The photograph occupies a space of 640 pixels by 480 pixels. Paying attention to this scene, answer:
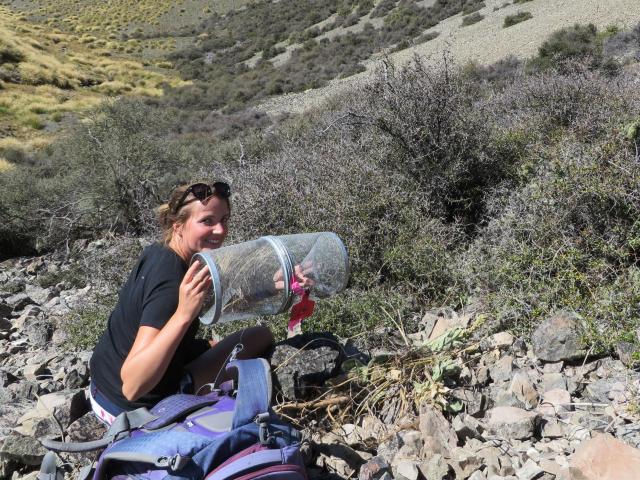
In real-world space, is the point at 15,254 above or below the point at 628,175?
below

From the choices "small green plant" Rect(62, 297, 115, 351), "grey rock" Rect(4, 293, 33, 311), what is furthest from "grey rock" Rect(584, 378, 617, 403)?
"grey rock" Rect(4, 293, 33, 311)

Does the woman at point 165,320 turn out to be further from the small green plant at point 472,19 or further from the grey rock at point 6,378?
the small green plant at point 472,19

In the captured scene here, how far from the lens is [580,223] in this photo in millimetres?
3318

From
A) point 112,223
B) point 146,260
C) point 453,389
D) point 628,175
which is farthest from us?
point 112,223

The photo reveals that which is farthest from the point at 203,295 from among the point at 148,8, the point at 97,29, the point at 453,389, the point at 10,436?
the point at 148,8

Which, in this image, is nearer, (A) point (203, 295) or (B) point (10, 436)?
(A) point (203, 295)

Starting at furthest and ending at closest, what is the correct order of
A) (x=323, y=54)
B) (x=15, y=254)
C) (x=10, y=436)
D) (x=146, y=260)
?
1. (x=323, y=54)
2. (x=15, y=254)
3. (x=10, y=436)
4. (x=146, y=260)

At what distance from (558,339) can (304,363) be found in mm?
1205

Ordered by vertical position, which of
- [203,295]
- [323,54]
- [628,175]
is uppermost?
[203,295]

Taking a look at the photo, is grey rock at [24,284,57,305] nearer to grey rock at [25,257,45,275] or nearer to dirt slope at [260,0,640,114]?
grey rock at [25,257,45,275]

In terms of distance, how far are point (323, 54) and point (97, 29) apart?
29291mm

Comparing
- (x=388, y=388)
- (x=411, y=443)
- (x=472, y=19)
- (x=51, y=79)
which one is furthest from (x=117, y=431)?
(x=51, y=79)

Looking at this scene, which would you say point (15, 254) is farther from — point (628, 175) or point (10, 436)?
point (628, 175)

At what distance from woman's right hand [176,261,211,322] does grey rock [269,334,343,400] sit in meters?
0.82
